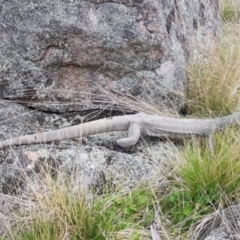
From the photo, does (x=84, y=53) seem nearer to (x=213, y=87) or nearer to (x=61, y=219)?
(x=213, y=87)

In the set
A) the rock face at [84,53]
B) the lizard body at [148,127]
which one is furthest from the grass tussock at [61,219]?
the rock face at [84,53]

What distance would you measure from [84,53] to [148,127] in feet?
2.24

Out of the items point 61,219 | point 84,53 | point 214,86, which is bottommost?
point 61,219

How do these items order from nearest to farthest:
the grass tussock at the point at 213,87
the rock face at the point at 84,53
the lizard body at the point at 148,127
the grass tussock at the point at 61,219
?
the grass tussock at the point at 61,219
the lizard body at the point at 148,127
the rock face at the point at 84,53
the grass tussock at the point at 213,87

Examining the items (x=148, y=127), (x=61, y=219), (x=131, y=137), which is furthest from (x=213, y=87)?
(x=61, y=219)

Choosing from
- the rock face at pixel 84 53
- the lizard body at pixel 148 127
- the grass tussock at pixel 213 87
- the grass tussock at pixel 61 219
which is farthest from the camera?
the grass tussock at pixel 213 87

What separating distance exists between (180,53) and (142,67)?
533 mm

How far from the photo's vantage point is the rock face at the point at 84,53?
433 centimetres

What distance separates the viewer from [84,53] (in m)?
4.40

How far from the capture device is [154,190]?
146 inches

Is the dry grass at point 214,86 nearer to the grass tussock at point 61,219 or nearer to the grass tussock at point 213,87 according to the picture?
the grass tussock at point 213,87

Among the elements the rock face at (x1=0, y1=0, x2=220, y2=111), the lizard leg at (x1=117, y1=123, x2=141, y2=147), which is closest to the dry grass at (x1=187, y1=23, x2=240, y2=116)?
the rock face at (x1=0, y1=0, x2=220, y2=111)

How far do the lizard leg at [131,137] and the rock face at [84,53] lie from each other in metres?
0.28

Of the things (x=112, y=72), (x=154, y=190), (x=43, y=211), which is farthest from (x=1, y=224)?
(x=112, y=72)
